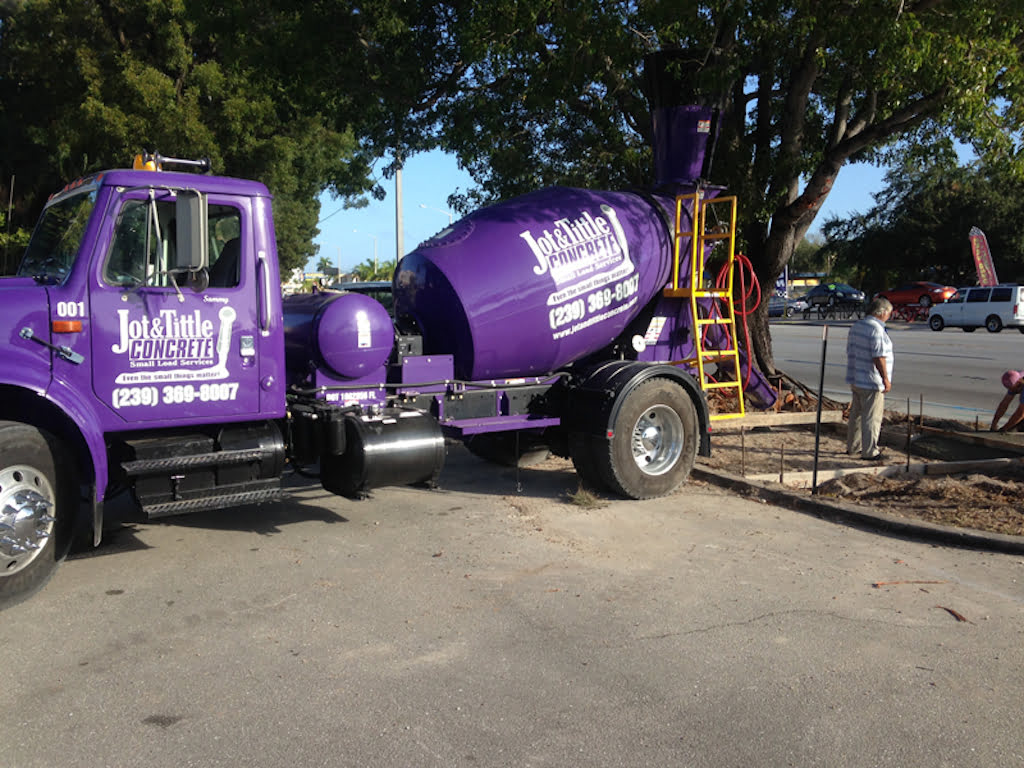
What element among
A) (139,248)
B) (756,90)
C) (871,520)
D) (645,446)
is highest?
(756,90)

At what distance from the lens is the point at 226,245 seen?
596cm

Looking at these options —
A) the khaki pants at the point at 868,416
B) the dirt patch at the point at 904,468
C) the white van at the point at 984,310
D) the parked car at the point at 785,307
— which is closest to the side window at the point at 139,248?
the dirt patch at the point at 904,468

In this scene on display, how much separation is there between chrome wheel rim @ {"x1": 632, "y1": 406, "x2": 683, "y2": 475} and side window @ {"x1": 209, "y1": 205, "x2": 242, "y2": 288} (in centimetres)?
373

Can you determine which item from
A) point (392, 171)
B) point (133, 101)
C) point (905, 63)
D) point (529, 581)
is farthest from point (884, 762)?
point (133, 101)

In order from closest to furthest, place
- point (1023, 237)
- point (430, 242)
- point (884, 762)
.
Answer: point (884, 762) → point (430, 242) → point (1023, 237)

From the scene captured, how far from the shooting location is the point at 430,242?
7.71 m

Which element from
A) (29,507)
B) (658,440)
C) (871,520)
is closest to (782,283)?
(658,440)

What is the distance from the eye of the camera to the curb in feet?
20.4

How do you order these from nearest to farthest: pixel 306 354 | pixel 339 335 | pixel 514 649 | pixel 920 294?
1. pixel 514 649
2. pixel 339 335
3. pixel 306 354
4. pixel 920 294

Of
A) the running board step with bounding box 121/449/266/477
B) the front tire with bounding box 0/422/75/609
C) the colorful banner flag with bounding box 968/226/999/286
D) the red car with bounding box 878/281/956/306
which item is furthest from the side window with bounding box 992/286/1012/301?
the front tire with bounding box 0/422/75/609

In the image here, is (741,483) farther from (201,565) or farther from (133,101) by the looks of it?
(133,101)

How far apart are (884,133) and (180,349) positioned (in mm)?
8678

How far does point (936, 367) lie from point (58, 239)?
60.8 feet

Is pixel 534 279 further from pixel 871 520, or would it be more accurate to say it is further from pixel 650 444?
pixel 871 520
